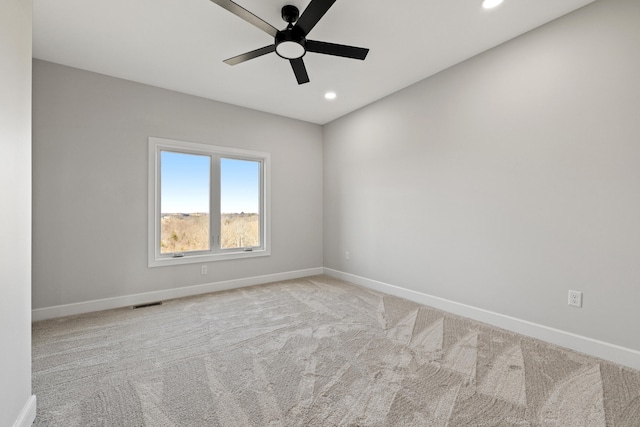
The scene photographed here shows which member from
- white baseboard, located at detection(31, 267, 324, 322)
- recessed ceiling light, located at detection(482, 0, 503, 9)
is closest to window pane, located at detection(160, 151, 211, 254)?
white baseboard, located at detection(31, 267, 324, 322)

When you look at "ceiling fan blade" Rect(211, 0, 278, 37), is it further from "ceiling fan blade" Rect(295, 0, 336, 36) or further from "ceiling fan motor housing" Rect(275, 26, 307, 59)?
"ceiling fan blade" Rect(295, 0, 336, 36)

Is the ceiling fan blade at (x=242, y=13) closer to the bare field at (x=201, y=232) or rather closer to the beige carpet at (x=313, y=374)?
the beige carpet at (x=313, y=374)

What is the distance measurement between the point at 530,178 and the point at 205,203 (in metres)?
3.86

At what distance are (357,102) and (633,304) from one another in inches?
137

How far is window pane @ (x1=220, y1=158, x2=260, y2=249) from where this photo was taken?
4137 millimetres

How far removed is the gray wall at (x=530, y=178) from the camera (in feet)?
6.66

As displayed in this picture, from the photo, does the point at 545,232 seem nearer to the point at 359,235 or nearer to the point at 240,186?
the point at 359,235

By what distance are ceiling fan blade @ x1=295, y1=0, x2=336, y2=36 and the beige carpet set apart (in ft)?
7.97

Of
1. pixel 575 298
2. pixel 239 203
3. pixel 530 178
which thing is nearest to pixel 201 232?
pixel 239 203

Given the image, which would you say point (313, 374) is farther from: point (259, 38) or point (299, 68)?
point (259, 38)

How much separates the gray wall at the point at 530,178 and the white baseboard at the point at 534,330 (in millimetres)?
59

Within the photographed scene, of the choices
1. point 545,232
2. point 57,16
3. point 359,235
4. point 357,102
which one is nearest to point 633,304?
point 545,232

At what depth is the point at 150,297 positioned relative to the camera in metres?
3.42

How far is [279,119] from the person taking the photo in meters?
4.50
